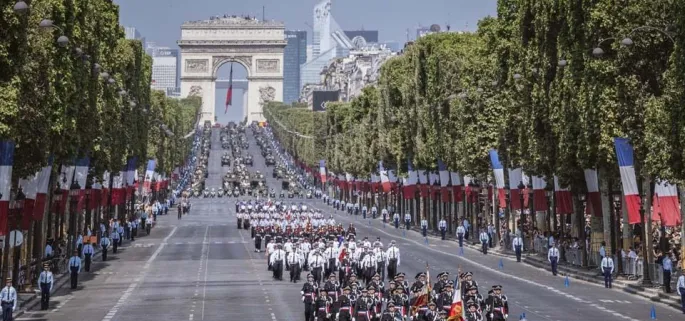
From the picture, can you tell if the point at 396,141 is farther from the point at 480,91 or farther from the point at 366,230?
the point at 480,91

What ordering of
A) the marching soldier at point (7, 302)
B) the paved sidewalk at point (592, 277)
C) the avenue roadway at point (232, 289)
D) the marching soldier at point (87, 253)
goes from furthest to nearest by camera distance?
the marching soldier at point (87, 253) → the paved sidewalk at point (592, 277) → the avenue roadway at point (232, 289) → the marching soldier at point (7, 302)

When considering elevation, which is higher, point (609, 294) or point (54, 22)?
point (54, 22)

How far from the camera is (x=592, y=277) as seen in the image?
70062 millimetres

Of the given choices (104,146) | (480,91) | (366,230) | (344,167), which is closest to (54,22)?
(104,146)

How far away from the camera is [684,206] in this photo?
65125mm

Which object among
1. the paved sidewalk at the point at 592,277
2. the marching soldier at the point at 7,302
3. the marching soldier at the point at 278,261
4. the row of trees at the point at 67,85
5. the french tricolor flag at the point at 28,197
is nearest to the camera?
the row of trees at the point at 67,85

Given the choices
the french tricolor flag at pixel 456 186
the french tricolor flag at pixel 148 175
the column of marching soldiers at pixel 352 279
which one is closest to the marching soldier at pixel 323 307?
the column of marching soldiers at pixel 352 279

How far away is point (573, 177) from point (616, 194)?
3.43 m

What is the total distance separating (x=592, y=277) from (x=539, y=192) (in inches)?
602

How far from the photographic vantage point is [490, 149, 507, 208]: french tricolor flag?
299ft

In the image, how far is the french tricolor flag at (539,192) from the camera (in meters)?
84.2

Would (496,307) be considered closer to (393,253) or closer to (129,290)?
(393,253)

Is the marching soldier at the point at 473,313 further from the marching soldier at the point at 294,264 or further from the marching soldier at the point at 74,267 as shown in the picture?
the marching soldier at the point at 294,264

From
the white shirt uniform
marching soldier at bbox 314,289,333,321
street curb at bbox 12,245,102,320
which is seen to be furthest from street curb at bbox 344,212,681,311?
street curb at bbox 12,245,102,320
